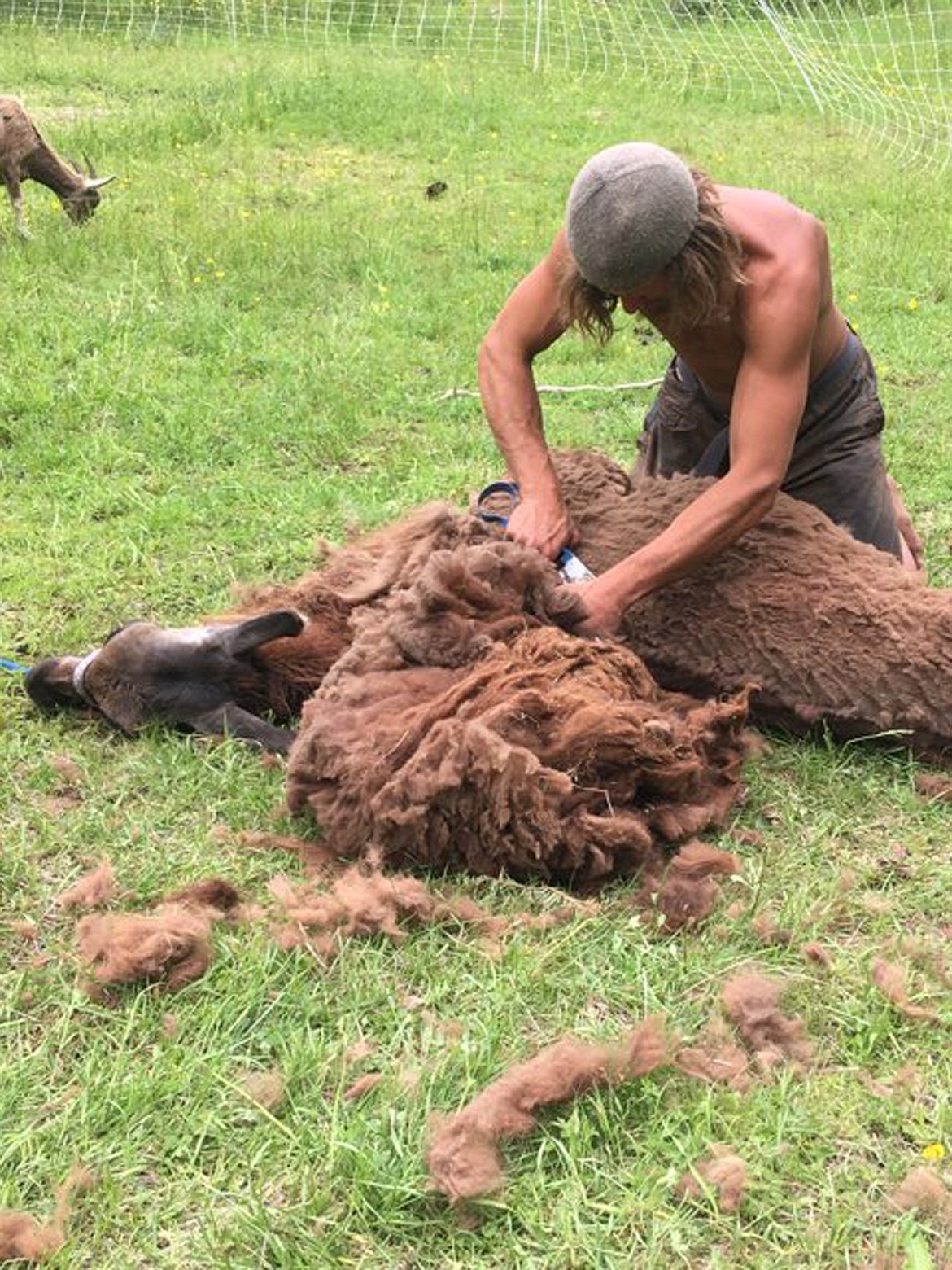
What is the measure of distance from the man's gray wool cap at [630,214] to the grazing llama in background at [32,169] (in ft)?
18.7

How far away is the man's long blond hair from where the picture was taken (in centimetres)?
291

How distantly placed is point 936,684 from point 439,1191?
5.68 ft

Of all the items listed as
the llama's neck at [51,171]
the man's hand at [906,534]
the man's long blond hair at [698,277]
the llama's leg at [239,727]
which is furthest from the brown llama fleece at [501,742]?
the llama's neck at [51,171]

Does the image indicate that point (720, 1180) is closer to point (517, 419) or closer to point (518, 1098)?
point (518, 1098)

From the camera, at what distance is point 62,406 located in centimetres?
509

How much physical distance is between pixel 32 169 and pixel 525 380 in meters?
5.52

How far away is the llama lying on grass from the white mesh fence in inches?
431

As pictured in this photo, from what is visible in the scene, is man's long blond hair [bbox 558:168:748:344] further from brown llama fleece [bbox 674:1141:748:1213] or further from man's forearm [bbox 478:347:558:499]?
brown llama fleece [bbox 674:1141:748:1213]

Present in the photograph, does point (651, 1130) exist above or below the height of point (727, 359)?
below

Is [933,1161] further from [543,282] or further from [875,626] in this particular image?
[543,282]

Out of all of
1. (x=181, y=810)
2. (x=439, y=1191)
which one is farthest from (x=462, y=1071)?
(x=181, y=810)

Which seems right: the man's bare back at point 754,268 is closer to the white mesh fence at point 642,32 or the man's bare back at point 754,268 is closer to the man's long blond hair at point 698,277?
the man's long blond hair at point 698,277

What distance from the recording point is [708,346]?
336 cm

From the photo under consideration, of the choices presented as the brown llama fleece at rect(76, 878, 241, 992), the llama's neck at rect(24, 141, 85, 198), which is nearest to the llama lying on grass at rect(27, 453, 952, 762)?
the brown llama fleece at rect(76, 878, 241, 992)
